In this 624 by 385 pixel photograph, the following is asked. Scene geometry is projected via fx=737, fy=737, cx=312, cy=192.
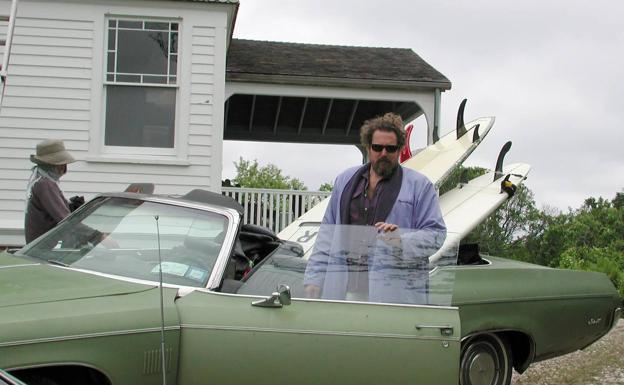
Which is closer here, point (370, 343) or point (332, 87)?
point (370, 343)

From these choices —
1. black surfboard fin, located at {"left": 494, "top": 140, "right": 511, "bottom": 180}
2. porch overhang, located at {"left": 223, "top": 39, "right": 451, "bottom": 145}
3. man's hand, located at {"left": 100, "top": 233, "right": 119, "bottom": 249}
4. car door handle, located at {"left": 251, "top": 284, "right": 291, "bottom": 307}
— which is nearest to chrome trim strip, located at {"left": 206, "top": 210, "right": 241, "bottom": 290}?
car door handle, located at {"left": 251, "top": 284, "right": 291, "bottom": 307}

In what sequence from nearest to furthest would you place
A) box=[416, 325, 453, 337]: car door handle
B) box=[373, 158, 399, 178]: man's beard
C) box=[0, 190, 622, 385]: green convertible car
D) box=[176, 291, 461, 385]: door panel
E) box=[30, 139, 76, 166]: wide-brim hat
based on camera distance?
box=[0, 190, 622, 385]: green convertible car, box=[176, 291, 461, 385]: door panel, box=[416, 325, 453, 337]: car door handle, box=[373, 158, 399, 178]: man's beard, box=[30, 139, 76, 166]: wide-brim hat

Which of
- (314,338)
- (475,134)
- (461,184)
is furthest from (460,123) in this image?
(314,338)

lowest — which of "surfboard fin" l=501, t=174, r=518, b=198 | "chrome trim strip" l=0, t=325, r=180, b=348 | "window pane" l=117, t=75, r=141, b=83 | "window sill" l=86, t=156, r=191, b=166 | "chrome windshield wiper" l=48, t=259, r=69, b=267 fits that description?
"chrome trim strip" l=0, t=325, r=180, b=348

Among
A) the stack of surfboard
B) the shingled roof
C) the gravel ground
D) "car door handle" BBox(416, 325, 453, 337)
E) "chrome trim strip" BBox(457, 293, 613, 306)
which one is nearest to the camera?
"car door handle" BBox(416, 325, 453, 337)

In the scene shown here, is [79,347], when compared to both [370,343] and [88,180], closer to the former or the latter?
[370,343]

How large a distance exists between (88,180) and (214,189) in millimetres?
1604

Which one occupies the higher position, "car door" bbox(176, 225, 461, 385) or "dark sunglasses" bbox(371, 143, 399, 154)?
"dark sunglasses" bbox(371, 143, 399, 154)

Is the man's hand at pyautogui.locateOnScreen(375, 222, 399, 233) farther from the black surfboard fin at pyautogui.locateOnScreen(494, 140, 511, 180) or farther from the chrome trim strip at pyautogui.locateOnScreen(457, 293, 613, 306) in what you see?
the black surfboard fin at pyautogui.locateOnScreen(494, 140, 511, 180)

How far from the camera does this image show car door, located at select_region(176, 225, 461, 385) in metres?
3.18

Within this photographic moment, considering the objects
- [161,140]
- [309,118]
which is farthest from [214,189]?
[309,118]

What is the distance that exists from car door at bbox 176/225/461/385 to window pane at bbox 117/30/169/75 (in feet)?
22.0

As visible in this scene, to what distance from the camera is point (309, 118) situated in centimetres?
1484

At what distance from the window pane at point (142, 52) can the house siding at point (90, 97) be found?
0.25 meters
